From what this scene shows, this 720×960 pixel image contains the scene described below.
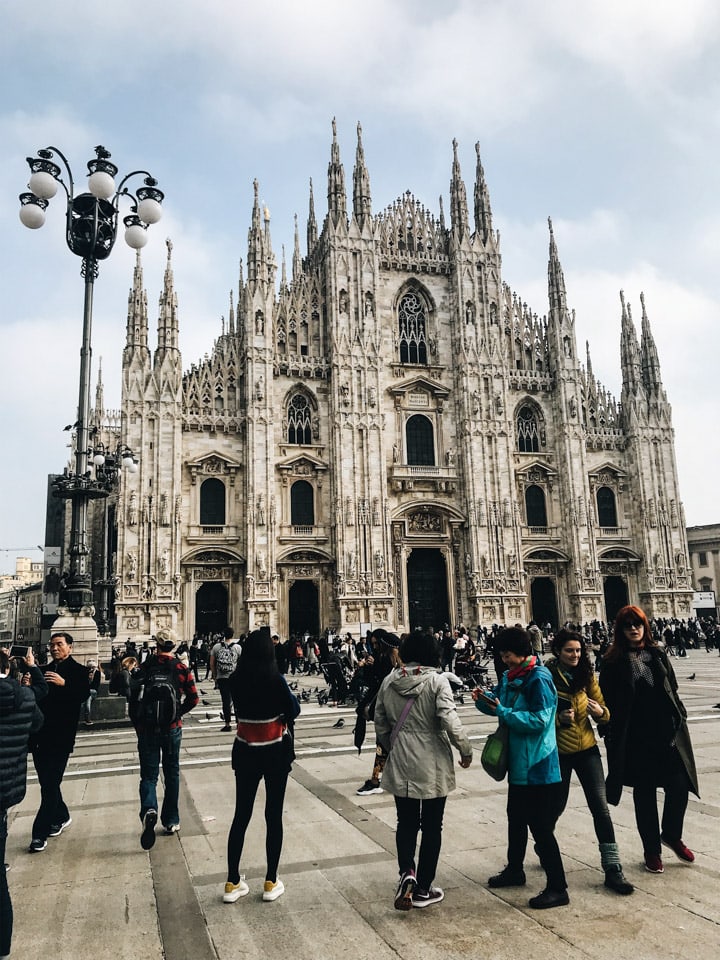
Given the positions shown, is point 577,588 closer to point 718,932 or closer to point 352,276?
point 352,276

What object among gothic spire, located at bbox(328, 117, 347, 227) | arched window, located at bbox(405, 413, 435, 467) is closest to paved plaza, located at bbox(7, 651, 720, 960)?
arched window, located at bbox(405, 413, 435, 467)

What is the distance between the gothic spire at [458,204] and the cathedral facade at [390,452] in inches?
4.5

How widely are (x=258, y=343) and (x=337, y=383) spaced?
157 inches

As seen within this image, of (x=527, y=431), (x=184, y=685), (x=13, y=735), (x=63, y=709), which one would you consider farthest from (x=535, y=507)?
(x=13, y=735)

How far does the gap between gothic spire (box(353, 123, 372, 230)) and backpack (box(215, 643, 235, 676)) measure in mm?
28616

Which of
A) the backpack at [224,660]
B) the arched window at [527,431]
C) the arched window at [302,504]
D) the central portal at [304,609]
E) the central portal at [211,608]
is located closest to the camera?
the backpack at [224,660]

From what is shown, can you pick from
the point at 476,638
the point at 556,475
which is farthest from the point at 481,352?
the point at 476,638

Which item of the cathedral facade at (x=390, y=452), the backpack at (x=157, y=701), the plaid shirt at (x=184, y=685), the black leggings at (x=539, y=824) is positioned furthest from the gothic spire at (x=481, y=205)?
the black leggings at (x=539, y=824)

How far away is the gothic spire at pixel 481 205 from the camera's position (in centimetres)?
3741

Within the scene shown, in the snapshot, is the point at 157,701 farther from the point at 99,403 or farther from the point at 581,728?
the point at 99,403

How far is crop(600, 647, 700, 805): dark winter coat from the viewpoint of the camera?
4.95m

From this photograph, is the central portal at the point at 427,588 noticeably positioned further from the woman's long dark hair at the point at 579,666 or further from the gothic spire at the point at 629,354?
the woman's long dark hair at the point at 579,666

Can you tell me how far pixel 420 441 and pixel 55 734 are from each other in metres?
30.2

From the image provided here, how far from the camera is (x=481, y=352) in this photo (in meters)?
36.1
